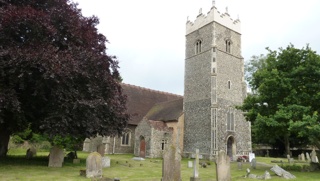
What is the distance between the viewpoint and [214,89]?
27.0m

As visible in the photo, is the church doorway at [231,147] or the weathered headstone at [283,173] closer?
the weathered headstone at [283,173]

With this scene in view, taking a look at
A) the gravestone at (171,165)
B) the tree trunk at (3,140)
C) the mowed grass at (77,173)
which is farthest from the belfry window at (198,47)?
the gravestone at (171,165)

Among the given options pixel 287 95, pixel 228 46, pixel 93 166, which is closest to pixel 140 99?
pixel 228 46

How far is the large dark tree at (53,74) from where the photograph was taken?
11961 millimetres

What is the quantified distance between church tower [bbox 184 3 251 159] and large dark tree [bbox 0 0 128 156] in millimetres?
12689

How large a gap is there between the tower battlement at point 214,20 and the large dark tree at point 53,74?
16895mm

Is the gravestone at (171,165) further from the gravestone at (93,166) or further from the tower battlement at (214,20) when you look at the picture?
the tower battlement at (214,20)

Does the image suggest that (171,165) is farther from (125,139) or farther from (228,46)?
→ (228,46)

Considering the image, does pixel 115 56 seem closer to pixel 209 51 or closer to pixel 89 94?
pixel 89 94

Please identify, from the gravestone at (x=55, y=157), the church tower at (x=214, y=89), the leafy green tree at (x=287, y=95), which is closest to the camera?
the gravestone at (x=55, y=157)

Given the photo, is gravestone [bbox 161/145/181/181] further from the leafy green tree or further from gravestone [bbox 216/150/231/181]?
the leafy green tree

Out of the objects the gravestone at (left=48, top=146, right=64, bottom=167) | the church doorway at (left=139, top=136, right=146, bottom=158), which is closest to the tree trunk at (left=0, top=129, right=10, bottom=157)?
the gravestone at (left=48, top=146, right=64, bottom=167)

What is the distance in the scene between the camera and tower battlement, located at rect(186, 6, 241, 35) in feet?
96.4

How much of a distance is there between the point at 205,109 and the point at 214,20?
9519 mm
